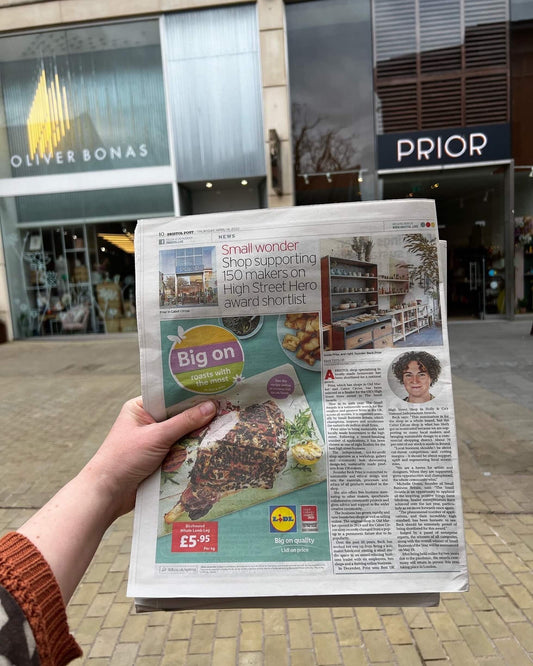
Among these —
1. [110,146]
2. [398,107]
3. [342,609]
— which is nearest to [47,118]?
[110,146]

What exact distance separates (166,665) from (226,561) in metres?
1.30

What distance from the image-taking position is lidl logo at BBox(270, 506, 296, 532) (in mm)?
1221

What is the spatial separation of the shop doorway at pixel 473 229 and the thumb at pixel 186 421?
10660 millimetres

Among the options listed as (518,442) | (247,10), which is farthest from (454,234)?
(518,442)

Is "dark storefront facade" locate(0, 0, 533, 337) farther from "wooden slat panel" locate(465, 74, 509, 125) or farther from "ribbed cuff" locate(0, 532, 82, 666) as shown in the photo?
"ribbed cuff" locate(0, 532, 82, 666)

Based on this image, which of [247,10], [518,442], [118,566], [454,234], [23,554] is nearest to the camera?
[23,554]

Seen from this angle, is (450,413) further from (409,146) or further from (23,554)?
(409,146)

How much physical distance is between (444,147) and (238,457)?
455 inches

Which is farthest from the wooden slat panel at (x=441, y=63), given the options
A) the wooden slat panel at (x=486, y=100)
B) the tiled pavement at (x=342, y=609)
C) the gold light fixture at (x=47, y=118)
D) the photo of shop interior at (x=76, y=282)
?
the tiled pavement at (x=342, y=609)

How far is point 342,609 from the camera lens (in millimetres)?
2414

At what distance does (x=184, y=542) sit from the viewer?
1227 mm

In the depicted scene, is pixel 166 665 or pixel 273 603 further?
pixel 166 665

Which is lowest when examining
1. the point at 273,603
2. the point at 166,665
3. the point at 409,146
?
the point at 166,665

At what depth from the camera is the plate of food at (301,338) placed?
1239 mm
